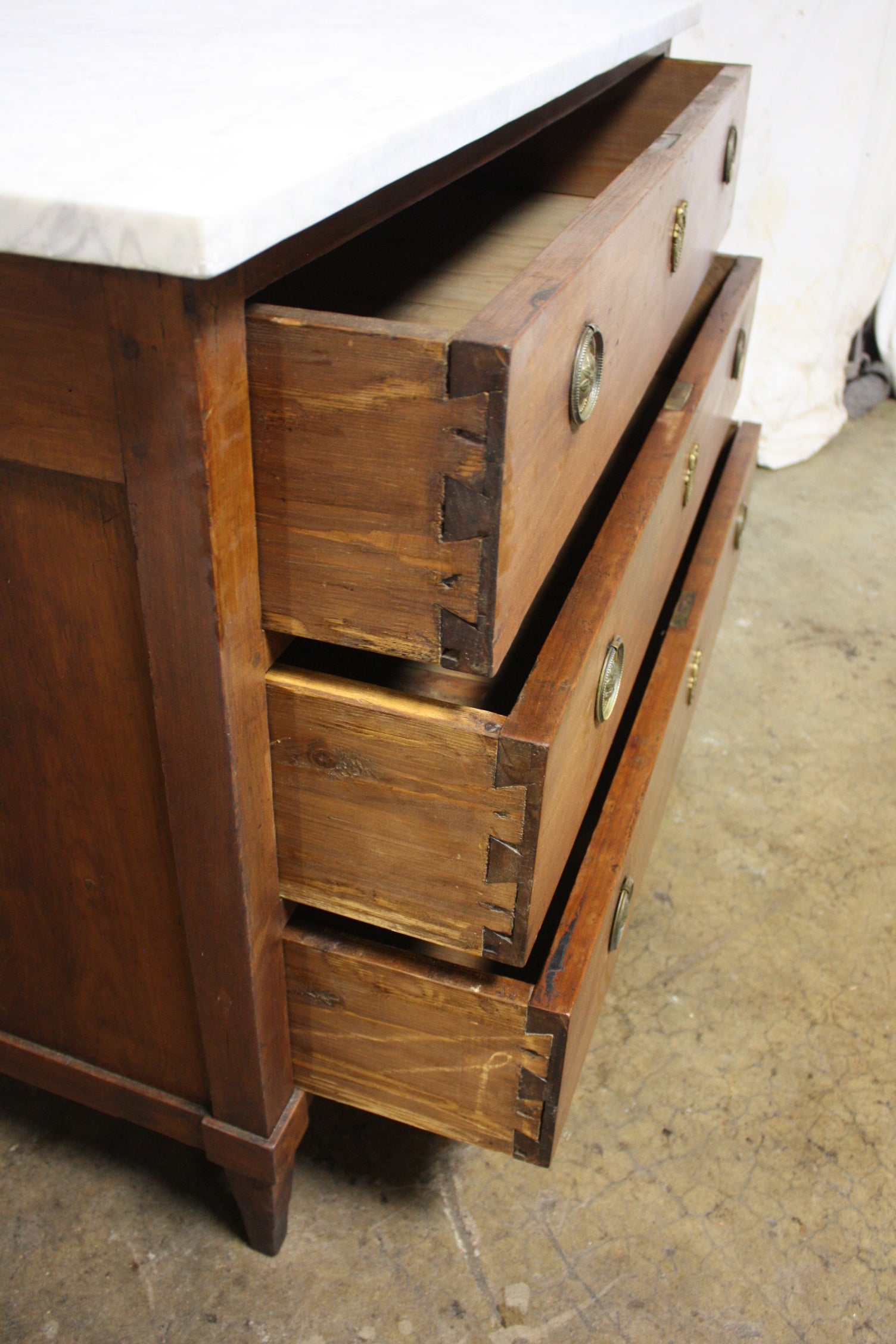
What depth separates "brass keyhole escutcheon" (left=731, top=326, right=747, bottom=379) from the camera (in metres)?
1.29

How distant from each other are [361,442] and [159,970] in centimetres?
39

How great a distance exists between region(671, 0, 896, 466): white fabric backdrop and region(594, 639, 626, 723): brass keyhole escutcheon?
1.51 m

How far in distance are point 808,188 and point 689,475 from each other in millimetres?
1264

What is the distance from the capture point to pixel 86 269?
45 centimetres

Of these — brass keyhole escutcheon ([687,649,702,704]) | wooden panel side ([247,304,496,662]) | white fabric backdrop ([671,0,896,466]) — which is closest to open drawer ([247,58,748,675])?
wooden panel side ([247,304,496,662])

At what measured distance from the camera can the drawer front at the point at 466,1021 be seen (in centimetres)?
69

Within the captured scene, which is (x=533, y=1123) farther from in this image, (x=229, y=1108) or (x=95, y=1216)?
(x=95, y=1216)

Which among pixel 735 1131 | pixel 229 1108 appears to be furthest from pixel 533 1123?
pixel 735 1131

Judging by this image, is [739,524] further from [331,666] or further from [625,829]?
[331,666]

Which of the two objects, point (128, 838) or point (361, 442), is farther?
point (128, 838)

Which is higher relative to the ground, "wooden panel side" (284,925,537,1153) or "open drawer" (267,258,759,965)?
"open drawer" (267,258,759,965)

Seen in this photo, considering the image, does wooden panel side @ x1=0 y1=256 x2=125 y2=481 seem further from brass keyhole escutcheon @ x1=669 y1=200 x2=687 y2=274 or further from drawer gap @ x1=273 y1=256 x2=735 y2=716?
brass keyhole escutcheon @ x1=669 y1=200 x2=687 y2=274

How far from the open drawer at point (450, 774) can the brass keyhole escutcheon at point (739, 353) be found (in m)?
0.57

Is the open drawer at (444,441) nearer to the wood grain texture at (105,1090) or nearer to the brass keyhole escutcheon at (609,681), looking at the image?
the brass keyhole escutcheon at (609,681)
